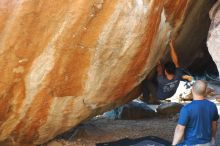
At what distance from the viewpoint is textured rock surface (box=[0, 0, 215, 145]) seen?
4.95 metres

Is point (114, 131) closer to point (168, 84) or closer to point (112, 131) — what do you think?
point (112, 131)

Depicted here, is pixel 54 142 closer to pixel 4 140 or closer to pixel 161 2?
pixel 4 140

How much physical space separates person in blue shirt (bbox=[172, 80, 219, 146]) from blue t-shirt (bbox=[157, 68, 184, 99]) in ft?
5.58

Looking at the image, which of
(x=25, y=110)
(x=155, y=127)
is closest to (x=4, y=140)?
(x=25, y=110)

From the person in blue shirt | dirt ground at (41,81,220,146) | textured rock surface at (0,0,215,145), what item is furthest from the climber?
the person in blue shirt

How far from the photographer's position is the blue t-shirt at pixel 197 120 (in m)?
4.34

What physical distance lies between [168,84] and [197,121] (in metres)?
1.89

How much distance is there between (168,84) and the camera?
623 centimetres

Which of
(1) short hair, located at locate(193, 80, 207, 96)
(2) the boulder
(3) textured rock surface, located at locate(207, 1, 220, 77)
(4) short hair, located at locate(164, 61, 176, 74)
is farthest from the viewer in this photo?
(2) the boulder

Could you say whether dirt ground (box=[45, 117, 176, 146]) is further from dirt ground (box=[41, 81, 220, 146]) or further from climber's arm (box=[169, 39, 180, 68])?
climber's arm (box=[169, 39, 180, 68])

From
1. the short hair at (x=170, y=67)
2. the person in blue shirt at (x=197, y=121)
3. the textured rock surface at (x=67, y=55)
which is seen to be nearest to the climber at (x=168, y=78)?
the short hair at (x=170, y=67)

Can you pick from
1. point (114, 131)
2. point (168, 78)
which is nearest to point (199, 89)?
point (168, 78)

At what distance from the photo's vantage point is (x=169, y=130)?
783 cm

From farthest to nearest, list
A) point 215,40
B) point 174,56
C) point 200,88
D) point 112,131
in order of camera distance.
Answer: point 112,131
point 174,56
point 215,40
point 200,88
